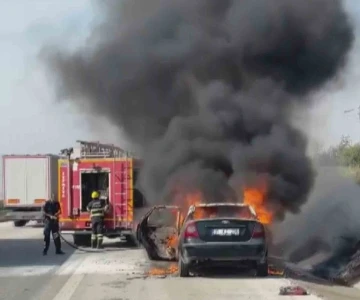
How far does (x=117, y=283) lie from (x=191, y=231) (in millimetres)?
1628

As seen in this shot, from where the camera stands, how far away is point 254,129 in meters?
23.3

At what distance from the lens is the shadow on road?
18781 mm

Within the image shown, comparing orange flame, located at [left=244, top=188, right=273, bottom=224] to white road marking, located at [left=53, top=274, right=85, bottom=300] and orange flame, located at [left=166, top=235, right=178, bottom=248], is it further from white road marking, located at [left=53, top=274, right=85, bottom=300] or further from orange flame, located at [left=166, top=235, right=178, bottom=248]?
white road marking, located at [left=53, top=274, right=85, bottom=300]

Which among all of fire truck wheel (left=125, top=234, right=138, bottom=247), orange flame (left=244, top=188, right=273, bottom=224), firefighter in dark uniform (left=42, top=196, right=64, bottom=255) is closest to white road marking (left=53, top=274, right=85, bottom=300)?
firefighter in dark uniform (left=42, top=196, right=64, bottom=255)

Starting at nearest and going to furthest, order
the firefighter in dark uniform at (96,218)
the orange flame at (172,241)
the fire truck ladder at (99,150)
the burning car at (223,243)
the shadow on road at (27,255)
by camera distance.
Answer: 1. the burning car at (223,243)
2. the orange flame at (172,241)
3. the shadow on road at (27,255)
4. the firefighter in dark uniform at (96,218)
5. the fire truck ladder at (99,150)

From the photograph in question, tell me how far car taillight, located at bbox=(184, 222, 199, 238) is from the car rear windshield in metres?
0.55

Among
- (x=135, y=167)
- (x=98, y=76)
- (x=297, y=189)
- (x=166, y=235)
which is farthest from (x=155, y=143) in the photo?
(x=166, y=235)

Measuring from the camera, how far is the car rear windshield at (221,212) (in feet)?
50.2

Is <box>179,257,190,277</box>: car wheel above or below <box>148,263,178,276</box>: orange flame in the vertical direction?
above

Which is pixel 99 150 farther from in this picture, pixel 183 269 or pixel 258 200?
pixel 183 269

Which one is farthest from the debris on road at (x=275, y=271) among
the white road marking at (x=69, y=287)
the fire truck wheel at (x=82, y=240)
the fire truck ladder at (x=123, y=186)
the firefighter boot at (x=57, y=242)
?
the fire truck wheel at (x=82, y=240)

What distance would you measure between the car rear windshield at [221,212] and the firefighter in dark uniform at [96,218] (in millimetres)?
6971

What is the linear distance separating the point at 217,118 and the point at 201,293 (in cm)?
1127

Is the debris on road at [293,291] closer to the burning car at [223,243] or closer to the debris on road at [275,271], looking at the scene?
the burning car at [223,243]
